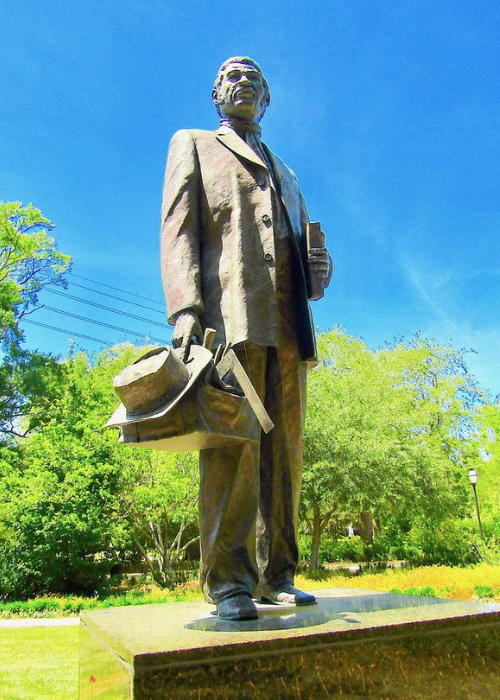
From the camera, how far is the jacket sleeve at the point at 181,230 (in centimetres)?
357

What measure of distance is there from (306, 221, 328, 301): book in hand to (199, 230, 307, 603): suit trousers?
137 mm

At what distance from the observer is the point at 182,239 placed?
3.71m

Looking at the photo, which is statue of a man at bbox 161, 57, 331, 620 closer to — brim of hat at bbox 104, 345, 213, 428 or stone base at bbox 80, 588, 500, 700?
brim of hat at bbox 104, 345, 213, 428

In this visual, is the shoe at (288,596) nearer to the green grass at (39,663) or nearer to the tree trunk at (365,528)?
the green grass at (39,663)

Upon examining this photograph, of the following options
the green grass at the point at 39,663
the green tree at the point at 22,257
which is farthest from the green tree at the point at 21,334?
the green grass at the point at 39,663

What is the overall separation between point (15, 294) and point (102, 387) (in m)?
7.38

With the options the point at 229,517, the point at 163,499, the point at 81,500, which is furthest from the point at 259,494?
the point at 163,499

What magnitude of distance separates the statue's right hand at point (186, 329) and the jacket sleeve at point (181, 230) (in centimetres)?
6

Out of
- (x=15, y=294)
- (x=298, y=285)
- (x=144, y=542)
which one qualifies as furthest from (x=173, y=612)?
(x=15, y=294)

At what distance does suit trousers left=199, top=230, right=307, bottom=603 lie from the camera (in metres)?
3.28

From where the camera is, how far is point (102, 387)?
19.6m

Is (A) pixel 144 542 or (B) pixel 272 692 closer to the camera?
(B) pixel 272 692

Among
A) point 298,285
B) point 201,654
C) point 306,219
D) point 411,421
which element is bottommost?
point 201,654

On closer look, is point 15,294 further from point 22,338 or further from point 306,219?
point 306,219
